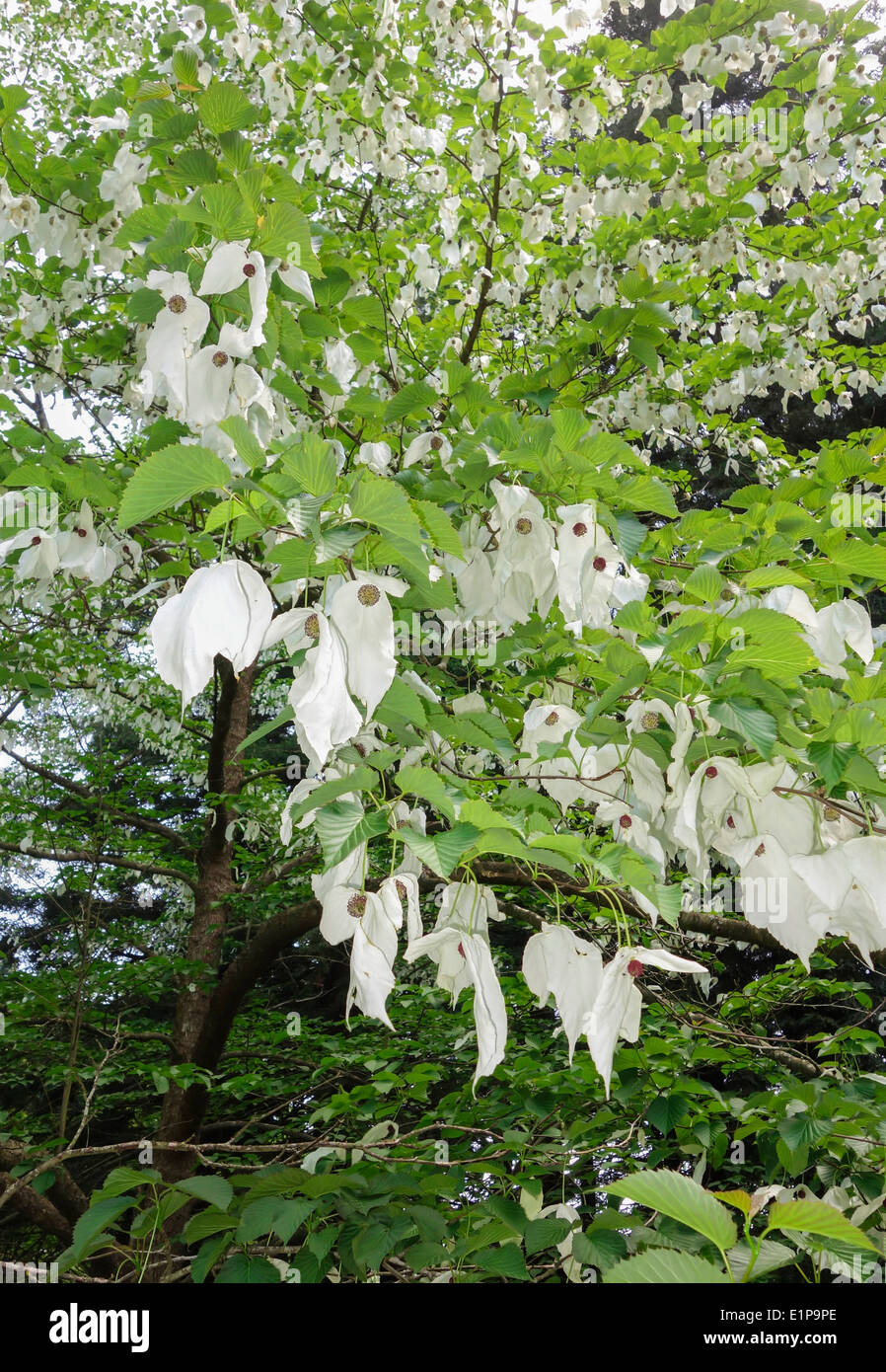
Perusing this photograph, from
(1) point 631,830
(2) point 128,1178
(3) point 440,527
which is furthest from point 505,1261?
(3) point 440,527

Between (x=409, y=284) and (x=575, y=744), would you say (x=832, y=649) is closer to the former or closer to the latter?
(x=575, y=744)

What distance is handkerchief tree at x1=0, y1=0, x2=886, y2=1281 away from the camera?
114 cm

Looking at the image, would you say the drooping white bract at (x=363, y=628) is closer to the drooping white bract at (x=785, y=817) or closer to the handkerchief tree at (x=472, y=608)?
the handkerchief tree at (x=472, y=608)

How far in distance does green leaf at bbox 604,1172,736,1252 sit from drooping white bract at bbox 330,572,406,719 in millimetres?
501

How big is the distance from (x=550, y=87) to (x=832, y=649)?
2.71 metres

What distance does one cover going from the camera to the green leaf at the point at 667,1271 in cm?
77

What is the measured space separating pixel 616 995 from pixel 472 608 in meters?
0.79

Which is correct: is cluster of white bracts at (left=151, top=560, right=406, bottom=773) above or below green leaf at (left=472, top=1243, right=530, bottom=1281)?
above

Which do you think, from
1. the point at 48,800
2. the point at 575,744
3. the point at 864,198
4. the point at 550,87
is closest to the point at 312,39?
the point at 550,87

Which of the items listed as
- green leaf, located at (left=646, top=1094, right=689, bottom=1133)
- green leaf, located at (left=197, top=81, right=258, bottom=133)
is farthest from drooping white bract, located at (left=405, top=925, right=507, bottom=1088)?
green leaf, located at (left=197, top=81, right=258, bottom=133)

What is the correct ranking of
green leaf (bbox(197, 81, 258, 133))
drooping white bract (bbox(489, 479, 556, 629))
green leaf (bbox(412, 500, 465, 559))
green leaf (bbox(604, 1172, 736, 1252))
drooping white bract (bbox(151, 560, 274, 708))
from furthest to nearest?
green leaf (bbox(197, 81, 258, 133))
drooping white bract (bbox(489, 479, 556, 629))
green leaf (bbox(412, 500, 465, 559))
drooping white bract (bbox(151, 560, 274, 708))
green leaf (bbox(604, 1172, 736, 1252))

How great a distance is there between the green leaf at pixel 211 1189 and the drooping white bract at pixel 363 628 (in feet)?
3.48

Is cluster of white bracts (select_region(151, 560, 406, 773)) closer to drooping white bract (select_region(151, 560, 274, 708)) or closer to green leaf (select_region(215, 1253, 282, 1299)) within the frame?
drooping white bract (select_region(151, 560, 274, 708))

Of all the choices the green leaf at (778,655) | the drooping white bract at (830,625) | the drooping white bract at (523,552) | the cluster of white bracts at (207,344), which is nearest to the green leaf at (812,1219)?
the green leaf at (778,655)
